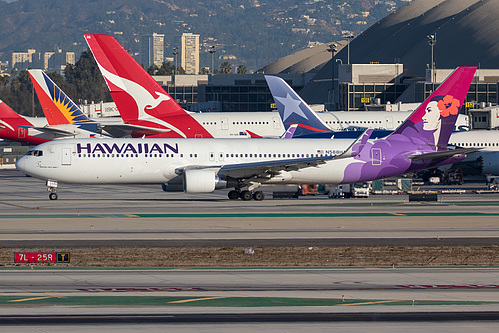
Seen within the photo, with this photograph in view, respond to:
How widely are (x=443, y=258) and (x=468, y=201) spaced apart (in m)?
21.4

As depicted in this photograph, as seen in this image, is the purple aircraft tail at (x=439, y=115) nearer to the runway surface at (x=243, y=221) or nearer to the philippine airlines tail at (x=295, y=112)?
the runway surface at (x=243, y=221)

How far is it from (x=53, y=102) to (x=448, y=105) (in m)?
43.9

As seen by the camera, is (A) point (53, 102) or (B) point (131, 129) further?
(A) point (53, 102)

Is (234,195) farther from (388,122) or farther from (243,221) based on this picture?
(388,122)

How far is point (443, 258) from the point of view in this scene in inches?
1150

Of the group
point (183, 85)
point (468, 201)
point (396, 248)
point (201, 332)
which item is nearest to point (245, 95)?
point (183, 85)

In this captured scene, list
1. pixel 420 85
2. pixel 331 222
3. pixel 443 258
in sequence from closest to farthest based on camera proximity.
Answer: pixel 443 258
pixel 331 222
pixel 420 85

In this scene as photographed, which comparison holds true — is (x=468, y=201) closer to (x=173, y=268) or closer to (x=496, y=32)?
(x=173, y=268)

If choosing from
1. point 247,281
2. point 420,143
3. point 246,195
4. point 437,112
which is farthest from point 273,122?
point 247,281

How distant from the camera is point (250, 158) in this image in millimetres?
50062

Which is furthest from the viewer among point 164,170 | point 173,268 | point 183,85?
point 183,85

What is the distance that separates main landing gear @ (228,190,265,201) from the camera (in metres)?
50.2

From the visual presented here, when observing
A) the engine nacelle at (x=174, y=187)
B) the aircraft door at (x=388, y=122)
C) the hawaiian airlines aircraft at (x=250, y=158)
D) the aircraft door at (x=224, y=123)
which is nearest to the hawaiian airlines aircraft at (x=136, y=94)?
the aircraft door at (x=224, y=123)

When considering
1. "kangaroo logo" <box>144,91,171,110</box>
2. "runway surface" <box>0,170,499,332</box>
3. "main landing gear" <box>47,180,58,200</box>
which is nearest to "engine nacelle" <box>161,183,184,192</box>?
"runway surface" <box>0,170,499,332</box>
